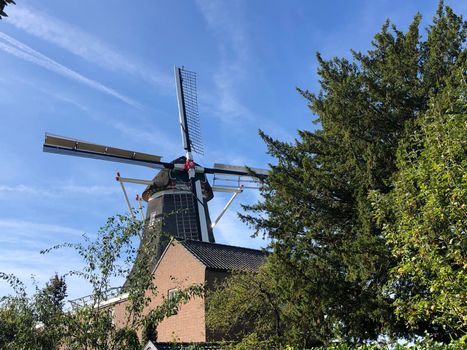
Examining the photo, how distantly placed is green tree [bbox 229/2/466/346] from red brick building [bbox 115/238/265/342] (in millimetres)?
8577

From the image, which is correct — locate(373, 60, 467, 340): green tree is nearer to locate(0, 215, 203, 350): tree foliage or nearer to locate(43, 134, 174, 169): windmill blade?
locate(0, 215, 203, 350): tree foliage

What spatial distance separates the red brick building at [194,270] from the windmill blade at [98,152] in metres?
9.36

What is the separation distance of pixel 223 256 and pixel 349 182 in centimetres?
1436

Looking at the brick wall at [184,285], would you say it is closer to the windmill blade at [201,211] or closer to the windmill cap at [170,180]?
the windmill blade at [201,211]

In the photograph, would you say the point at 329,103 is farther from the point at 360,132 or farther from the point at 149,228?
the point at 149,228

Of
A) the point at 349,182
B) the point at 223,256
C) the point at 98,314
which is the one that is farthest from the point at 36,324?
→ the point at 223,256

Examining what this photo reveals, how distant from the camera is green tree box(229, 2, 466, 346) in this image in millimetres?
13375

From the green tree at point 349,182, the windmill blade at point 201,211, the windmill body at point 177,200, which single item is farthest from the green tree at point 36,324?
the windmill blade at point 201,211

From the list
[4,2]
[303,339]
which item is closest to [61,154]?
[303,339]

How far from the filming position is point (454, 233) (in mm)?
8195

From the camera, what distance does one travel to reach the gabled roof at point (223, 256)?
26219mm

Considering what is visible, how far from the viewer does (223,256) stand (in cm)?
2816

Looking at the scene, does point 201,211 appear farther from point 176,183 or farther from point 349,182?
point 349,182

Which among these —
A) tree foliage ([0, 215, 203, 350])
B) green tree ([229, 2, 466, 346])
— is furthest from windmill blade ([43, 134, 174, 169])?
tree foliage ([0, 215, 203, 350])
